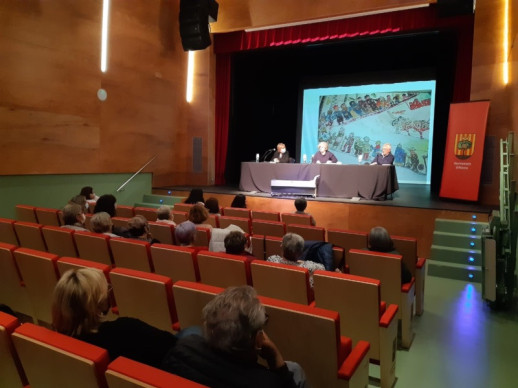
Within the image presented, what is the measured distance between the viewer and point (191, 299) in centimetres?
181

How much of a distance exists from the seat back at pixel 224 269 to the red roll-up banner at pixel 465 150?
5207 millimetres

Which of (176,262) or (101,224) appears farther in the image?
(101,224)

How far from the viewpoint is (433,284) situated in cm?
425

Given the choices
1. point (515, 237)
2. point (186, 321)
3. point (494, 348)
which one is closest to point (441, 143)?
point (515, 237)

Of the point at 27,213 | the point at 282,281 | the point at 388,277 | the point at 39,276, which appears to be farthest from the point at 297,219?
the point at 27,213

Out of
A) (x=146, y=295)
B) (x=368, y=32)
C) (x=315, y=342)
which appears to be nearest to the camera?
(x=315, y=342)

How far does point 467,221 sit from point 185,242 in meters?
4.04

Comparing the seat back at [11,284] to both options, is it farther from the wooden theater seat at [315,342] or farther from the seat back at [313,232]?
the seat back at [313,232]

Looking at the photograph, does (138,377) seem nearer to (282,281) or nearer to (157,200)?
(282,281)

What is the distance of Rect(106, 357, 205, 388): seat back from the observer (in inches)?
40.3

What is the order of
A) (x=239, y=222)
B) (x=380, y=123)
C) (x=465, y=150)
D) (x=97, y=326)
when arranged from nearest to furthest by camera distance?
(x=97, y=326) < (x=239, y=222) < (x=465, y=150) < (x=380, y=123)

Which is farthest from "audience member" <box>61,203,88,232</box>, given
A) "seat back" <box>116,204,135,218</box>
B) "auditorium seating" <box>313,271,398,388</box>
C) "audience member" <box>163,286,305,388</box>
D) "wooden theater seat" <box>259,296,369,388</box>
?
"audience member" <box>163,286,305,388</box>

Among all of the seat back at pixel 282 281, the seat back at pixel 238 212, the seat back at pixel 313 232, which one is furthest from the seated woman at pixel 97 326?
the seat back at pixel 238 212

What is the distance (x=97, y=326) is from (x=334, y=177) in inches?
242
